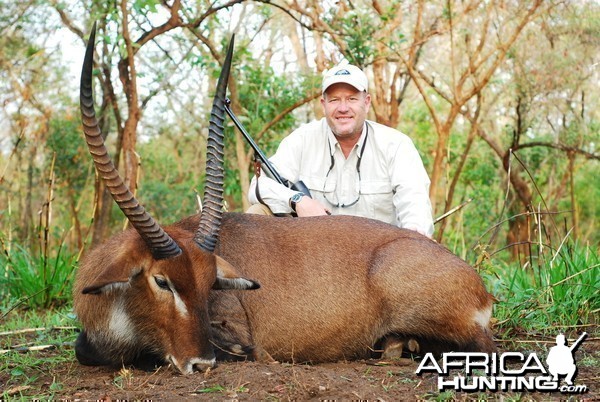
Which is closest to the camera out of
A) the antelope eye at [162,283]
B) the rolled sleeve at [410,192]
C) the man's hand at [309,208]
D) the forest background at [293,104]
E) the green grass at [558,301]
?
the antelope eye at [162,283]

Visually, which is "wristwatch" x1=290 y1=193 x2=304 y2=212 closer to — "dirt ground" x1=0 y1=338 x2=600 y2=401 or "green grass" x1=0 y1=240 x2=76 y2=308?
"dirt ground" x1=0 y1=338 x2=600 y2=401

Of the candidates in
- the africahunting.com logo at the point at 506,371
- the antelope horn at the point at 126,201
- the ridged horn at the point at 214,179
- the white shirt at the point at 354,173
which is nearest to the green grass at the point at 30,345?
the antelope horn at the point at 126,201

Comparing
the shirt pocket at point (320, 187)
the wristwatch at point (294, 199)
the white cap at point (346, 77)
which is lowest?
the wristwatch at point (294, 199)

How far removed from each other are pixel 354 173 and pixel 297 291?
6.78 ft

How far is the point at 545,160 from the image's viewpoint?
17125mm

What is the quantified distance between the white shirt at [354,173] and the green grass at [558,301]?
125 cm

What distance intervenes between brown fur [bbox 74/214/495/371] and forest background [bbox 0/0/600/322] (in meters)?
2.24

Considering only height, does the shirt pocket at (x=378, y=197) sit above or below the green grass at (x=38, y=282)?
above

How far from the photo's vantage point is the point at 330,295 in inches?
211

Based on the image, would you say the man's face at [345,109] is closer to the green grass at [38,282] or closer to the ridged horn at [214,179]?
the ridged horn at [214,179]

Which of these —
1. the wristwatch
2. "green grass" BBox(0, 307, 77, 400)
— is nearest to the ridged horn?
"green grass" BBox(0, 307, 77, 400)

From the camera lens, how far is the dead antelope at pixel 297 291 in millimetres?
4953

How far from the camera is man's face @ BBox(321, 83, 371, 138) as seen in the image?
6992mm

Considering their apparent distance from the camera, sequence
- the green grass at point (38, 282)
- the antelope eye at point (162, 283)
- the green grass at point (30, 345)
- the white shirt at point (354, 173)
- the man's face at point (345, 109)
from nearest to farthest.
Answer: the antelope eye at point (162, 283) → the green grass at point (30, 345) → the white shirt at point (354, 173) → the man's face at point (345, 109) → the green grass at point (38, 282)
